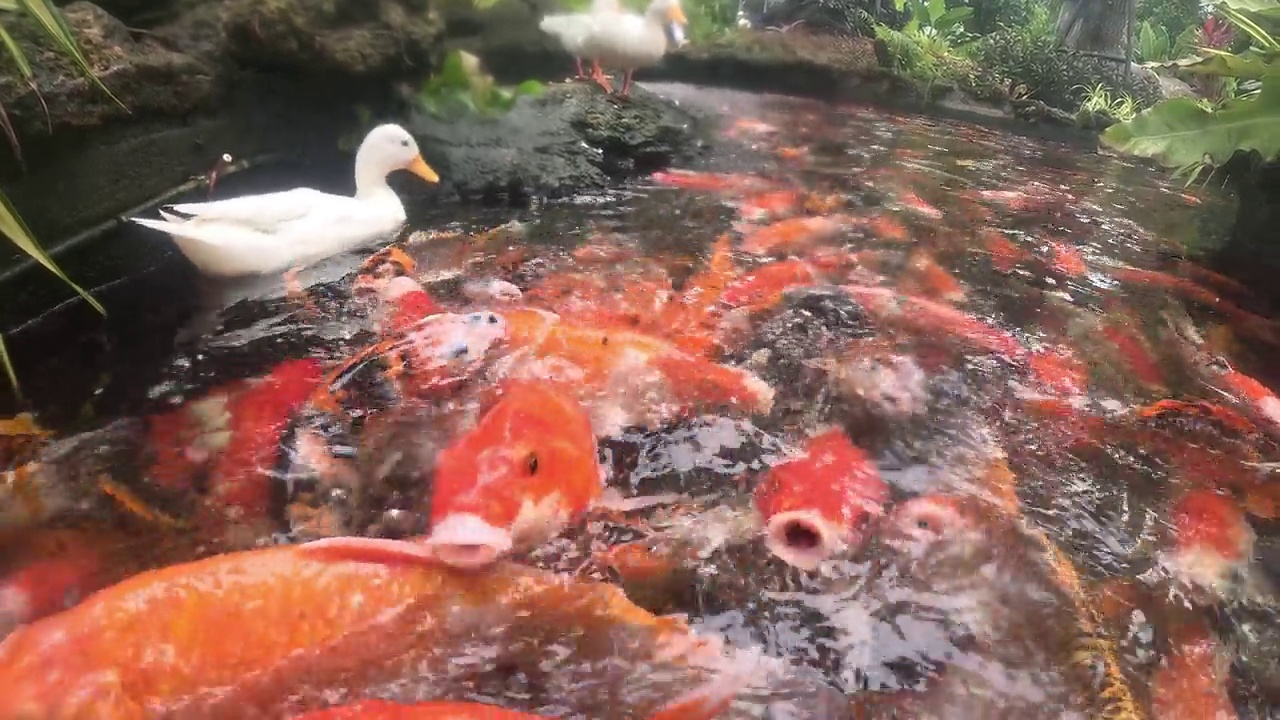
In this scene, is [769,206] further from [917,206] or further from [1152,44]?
[1152,44]

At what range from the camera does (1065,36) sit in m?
6.51

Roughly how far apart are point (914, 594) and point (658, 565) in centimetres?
45

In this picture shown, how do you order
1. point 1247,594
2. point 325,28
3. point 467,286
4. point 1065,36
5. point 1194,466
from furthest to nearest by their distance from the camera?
1. point 1065,36
2. point 325,28
3. point 467,286
4. point 1194,466
5. point 1247,594

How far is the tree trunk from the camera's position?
651cm

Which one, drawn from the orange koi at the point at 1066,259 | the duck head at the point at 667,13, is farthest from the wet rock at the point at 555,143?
the orange koi at the point at 1066,259

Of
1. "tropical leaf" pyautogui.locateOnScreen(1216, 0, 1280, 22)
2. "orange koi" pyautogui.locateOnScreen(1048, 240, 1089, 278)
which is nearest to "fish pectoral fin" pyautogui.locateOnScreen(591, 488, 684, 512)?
"orange koi" pyautogui.locateOnScreen(1048, 240, 1089, 278)

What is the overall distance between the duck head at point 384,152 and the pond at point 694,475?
0.31 metres

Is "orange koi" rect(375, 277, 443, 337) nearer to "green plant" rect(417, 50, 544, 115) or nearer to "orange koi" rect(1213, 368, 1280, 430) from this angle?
"green plant" rect(417, 50, 544, 115)

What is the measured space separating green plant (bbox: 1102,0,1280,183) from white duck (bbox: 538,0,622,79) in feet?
8.81

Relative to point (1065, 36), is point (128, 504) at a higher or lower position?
lower

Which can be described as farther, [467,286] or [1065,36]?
[1065,36]

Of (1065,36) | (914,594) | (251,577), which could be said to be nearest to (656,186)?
(914,594)

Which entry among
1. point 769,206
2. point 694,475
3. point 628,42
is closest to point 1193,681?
point 694,475

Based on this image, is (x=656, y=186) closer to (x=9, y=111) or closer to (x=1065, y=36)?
(x=9, y=111)
